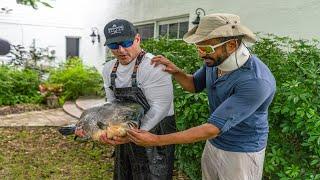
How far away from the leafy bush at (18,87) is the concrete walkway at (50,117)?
1.17m

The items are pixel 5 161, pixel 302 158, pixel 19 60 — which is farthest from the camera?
pixel 19 60

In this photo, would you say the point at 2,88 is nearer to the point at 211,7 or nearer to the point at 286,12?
the point at 211,7

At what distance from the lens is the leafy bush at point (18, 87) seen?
31.1ft

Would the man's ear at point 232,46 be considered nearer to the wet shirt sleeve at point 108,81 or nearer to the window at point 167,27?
the wet shirt sleeve at point 108,81

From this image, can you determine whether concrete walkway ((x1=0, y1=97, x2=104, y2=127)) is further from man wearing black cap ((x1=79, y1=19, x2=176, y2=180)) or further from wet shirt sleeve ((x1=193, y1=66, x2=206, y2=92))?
wet shirt sleeve ((x1=193, y1=66, x2=206, y2=92))

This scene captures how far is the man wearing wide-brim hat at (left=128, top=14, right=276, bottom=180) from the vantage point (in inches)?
74.7

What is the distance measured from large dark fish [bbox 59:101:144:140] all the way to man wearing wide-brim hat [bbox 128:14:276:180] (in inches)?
6.9

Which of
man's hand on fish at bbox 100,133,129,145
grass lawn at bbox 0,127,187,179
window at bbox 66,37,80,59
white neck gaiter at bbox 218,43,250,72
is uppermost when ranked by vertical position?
white neck gaiter at bbox 218,43,250,72

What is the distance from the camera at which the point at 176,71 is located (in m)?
2.52

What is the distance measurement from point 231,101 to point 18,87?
357 inches

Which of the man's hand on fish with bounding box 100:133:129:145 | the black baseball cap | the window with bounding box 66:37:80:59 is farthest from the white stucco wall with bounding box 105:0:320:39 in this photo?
the window with bounding box 66:37:80:59

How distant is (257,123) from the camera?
2.11 meters

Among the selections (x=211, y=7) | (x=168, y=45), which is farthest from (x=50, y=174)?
(x=211, y=7)

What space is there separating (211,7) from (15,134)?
4113 mm
